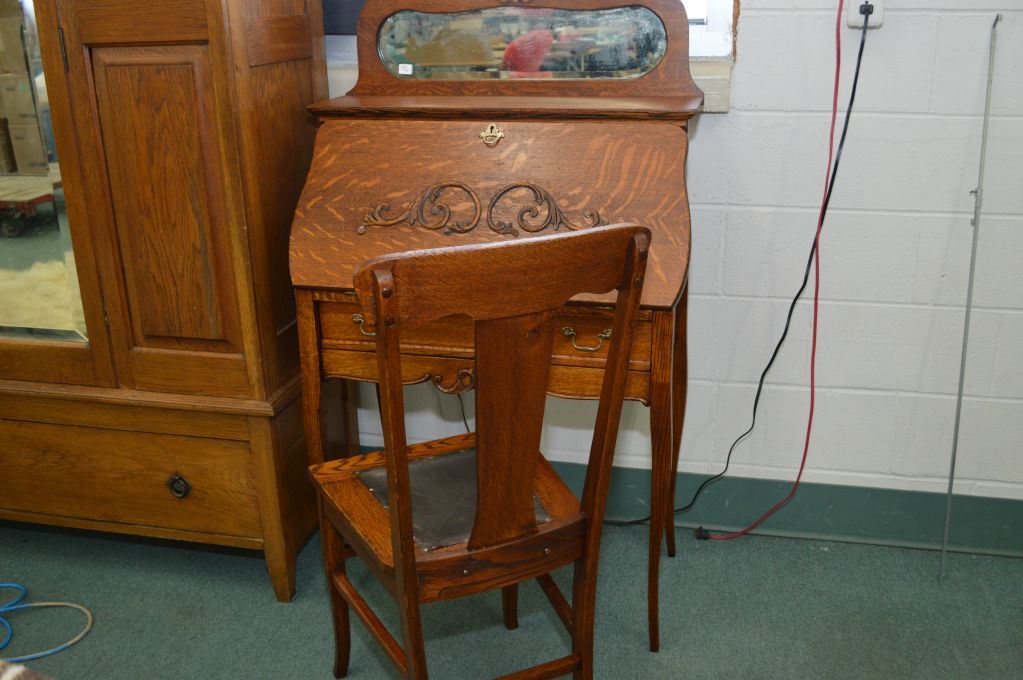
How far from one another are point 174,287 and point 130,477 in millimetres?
480

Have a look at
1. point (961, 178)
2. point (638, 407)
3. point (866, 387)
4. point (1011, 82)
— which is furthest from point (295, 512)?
point (1011, 82)

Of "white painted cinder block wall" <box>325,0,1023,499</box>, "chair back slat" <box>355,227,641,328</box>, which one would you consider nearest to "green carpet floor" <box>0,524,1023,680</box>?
"white painted cinder block wall" <box>325,0,1023,499</box>

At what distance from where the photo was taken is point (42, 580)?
2145 mm

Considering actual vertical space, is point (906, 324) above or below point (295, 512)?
above

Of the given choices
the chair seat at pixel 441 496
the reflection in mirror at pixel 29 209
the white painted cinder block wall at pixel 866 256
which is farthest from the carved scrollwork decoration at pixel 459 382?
the reflection in mirror at pixel 29 209

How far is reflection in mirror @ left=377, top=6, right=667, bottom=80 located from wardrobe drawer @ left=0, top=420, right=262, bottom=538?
3.18ft

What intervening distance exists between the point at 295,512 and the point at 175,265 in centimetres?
62

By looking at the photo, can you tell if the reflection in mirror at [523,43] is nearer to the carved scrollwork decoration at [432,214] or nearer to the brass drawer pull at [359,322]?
the carved scrollwork decoration at [432,214]

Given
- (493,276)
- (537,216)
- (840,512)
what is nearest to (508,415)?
(493,276)

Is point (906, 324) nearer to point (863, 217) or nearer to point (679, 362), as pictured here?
point (863, 217)

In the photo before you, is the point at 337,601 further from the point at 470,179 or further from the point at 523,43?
the point at 523,43

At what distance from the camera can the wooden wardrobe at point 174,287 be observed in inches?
69.9

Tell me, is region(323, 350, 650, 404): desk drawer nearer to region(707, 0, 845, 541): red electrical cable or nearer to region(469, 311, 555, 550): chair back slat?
region(469, 311, 555, 550): chair back slat

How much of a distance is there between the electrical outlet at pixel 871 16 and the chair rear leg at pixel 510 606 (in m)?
1.39
